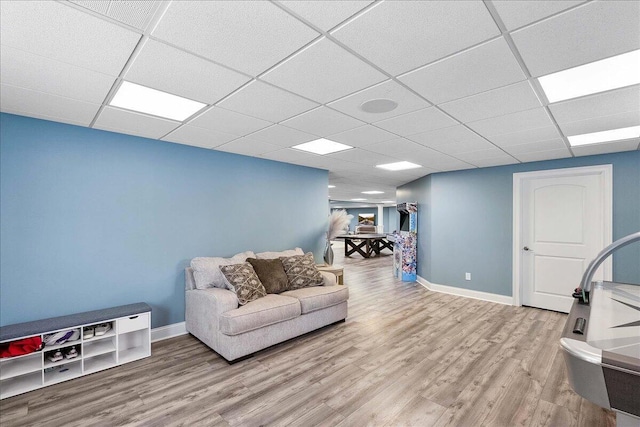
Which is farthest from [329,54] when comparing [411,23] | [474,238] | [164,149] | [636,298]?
[474,238]

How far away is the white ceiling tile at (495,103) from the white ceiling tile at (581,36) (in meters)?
0.31

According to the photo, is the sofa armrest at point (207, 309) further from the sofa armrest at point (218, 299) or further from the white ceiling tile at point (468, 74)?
the white ceiling tile at point (468, 74)

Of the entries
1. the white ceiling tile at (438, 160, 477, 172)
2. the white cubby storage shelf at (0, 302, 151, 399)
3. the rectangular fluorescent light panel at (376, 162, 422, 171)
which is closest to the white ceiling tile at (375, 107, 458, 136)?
the rectangular fluorescent light panel at (376, 162, 422, 171)

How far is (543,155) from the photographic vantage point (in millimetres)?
4176

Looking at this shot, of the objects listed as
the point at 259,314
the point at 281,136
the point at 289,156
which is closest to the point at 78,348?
the point at 259,314

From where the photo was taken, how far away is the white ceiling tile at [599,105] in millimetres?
2121

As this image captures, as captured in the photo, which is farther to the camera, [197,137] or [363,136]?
[197,137]

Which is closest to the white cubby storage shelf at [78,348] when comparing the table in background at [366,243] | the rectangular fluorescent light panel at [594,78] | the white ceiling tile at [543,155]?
the rectangular fluorescent light panel at [594,78]

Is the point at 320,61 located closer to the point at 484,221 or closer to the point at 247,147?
the point at 247,147

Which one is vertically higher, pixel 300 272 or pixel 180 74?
pixel 180 74

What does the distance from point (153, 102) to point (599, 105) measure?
366 cm

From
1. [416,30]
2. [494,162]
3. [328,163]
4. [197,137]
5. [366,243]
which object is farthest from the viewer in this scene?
[366,243]

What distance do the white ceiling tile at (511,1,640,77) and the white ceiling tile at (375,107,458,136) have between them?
2.79 ft

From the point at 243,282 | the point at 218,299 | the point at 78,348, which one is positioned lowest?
the point at 78,348
